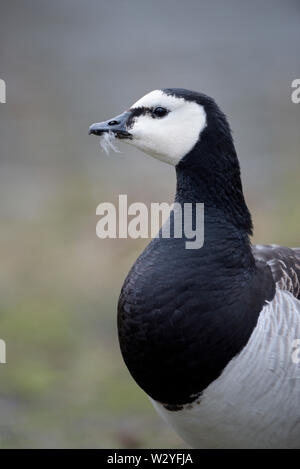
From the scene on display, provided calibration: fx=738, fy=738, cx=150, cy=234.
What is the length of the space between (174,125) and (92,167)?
5142 millimetres

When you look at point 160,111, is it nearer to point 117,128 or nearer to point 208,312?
point 117,128

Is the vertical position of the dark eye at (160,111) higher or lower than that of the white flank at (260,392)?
higher

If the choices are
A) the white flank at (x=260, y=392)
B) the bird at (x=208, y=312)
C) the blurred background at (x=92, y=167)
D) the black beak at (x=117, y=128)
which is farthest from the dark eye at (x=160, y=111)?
the blurred background at (x=92, y=167)

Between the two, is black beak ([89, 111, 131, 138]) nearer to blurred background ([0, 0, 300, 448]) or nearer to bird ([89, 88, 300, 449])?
bird ([89, 88, 300, 449])

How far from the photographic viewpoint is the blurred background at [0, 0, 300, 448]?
4.51 metres

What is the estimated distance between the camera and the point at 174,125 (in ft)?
8.55

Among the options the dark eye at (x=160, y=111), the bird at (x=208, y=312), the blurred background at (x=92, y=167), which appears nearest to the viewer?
the bird at (x=208, y=312)

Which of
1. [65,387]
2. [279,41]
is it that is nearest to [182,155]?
[65,387]

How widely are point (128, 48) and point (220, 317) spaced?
828 cm

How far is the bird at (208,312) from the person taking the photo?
2514 millimetres

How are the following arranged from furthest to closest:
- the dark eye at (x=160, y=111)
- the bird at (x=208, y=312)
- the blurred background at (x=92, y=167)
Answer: the blurred background at (x=92, y=167) < the dark eye at (x=160, y=111) < the bird at (x=208, y=312)

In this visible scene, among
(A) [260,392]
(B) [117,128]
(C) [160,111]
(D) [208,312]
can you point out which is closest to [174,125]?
(C) [160,111]

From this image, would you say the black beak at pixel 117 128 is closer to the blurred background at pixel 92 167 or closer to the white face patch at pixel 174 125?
the white face patch at pixel 174 125

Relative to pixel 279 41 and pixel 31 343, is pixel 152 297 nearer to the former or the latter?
pixel 31 343
